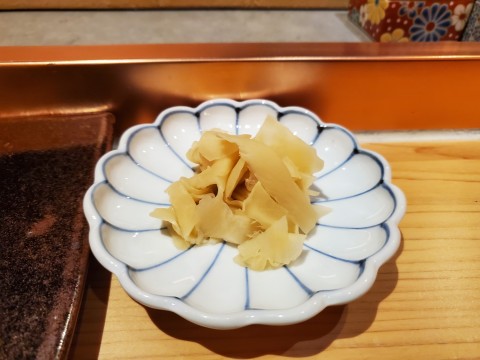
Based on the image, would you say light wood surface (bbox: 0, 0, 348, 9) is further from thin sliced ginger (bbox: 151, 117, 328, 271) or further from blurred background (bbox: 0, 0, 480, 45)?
thin sliced ginger (bbox: 151, 117, 328, 271)

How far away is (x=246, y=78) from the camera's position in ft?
3.24

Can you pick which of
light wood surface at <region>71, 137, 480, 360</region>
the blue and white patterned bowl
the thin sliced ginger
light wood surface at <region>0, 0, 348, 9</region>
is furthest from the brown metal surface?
light wood surface at <region>0, 0, 348, 9</region>

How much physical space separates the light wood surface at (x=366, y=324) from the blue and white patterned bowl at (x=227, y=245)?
56 mm

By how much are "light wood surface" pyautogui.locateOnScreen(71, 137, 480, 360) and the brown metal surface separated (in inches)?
15.0

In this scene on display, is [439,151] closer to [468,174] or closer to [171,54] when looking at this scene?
[468,174]

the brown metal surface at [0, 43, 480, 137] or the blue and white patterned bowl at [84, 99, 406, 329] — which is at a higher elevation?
the brown metal surface at [0, 43, 480, 137]

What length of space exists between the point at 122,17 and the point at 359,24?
3.10 feet

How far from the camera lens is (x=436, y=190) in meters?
0.90

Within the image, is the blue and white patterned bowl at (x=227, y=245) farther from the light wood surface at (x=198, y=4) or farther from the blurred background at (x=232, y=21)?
the light wood surface at (x=198, y=4)

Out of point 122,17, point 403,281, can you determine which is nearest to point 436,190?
point 403,281

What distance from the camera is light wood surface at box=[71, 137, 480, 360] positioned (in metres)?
0.62

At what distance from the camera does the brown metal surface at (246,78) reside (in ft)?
3.03

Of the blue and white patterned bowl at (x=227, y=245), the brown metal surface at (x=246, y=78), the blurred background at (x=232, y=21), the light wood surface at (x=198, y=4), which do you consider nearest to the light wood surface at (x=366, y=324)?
the blue and white patterned bowl at (x=227, y=245)

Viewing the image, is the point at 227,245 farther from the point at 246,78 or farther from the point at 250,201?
the point at 246,78
